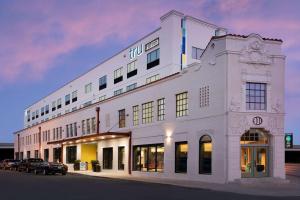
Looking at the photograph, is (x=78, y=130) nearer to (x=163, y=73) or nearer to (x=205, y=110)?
(x=163, y=73)

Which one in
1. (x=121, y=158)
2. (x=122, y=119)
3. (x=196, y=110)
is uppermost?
(x=196, y=110)

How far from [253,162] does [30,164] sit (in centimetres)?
2625

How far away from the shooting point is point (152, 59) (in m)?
52.1

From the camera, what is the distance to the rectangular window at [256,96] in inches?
1233

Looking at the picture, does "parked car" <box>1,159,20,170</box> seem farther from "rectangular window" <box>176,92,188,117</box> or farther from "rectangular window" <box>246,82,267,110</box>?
"rectangular window" <box>246,82,267,110</box>

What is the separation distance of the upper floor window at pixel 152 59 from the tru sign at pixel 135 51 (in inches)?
72.1

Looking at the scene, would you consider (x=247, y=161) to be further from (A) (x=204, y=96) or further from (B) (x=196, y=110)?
(A) (x=204, y=96)

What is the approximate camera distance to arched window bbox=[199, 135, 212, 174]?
32.3 m

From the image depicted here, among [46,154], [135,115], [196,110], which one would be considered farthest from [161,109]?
[46,154]

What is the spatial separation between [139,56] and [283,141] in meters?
26.0

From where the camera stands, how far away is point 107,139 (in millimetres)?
49250

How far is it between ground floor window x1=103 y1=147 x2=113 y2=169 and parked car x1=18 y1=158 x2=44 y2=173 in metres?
6.49

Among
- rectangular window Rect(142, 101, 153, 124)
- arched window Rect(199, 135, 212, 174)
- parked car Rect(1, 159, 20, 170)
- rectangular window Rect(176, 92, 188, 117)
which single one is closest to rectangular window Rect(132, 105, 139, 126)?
rectangular window Rect(142, 101, 153, 124)

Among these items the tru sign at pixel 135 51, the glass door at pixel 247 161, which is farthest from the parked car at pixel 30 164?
the glass door at pixel 247 161
